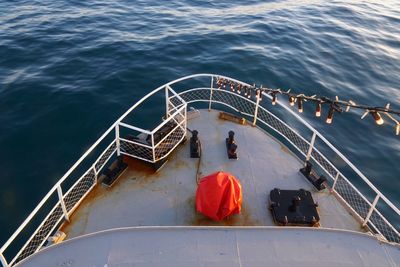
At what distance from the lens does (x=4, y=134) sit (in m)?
16.7

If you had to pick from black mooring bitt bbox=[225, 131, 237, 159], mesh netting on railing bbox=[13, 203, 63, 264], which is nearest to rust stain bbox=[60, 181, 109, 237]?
mesh netting on railing bbox=[13, 203, 63, 264]

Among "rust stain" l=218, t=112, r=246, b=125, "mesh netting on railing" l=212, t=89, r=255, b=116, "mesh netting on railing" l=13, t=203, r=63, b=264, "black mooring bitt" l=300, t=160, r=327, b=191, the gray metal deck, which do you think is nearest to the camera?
the gray metal deck

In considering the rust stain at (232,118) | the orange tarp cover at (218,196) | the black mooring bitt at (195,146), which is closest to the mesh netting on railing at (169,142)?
the black mooring bitt at (195,146)

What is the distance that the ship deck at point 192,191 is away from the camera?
10133 millimetres

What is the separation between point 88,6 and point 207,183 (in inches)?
1341

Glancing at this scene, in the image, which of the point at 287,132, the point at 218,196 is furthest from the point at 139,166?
the point at 287,132

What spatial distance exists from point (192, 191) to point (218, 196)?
6.58ft

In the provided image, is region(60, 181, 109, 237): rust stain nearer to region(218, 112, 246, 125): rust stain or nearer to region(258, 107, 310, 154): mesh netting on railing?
region(218, 112, 246, 125): rust stain

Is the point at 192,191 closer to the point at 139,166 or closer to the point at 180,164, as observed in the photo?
the point at 180,164

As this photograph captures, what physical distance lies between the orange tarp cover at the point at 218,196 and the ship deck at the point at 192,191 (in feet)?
1.87

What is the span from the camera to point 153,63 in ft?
81.6

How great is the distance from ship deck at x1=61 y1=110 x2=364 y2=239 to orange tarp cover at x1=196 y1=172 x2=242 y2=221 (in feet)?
1.87

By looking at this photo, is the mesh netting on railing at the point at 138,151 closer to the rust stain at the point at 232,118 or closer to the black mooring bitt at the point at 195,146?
the black mooring bitt at the point at 195,146

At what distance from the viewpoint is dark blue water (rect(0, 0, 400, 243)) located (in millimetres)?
16328
